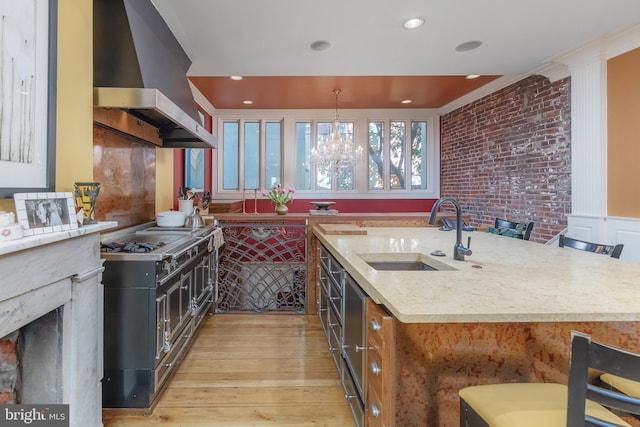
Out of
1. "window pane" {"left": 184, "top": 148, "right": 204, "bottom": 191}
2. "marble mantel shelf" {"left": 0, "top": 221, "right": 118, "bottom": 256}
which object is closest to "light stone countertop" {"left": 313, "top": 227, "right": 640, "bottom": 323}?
"marble mantel shelf" {"left": 0, "top": 221, "right": 118, "bottom": 256}

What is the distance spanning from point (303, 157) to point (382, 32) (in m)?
3.76

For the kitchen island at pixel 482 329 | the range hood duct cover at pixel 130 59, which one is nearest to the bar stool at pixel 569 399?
the kitchen island at pixel 482 329

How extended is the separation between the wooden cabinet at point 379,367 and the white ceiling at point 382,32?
2.40 meters

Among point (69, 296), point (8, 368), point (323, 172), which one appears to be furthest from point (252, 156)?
point (8, 368)

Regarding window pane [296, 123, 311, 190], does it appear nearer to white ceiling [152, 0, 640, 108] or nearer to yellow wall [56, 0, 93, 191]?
white ceiling [152, 0, 640, 108]

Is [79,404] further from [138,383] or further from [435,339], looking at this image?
[435,339]

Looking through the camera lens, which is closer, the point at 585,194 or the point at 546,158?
the point at 585,194

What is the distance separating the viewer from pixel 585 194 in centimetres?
339

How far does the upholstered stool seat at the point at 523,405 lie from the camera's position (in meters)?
0.96

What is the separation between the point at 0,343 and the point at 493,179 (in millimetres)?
5425

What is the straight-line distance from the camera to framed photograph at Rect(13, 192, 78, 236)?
1225mm

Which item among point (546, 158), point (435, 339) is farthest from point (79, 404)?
point (546, 158)

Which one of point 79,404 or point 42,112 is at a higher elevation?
point 42,112

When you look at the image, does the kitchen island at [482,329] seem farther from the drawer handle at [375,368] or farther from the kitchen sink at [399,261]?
the kitchen sink at [399,261]
